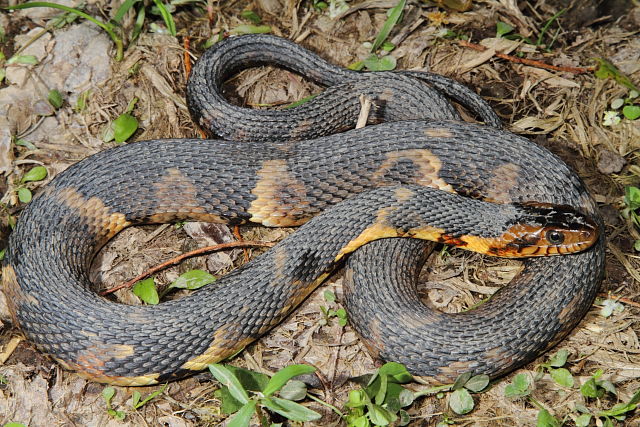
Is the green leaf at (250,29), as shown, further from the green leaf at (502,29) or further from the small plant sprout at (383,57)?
the green leaf at (502,29)

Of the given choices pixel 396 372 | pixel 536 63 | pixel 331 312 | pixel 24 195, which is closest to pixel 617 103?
pixel 536 63

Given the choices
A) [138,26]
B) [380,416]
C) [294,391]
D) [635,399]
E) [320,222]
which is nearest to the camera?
[380,416]

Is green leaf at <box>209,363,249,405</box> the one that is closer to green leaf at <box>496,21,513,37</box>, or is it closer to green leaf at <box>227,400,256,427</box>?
green leaf at <box>227,400,256,427</box>

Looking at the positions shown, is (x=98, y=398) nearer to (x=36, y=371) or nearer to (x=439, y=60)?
(x=36, y=371)

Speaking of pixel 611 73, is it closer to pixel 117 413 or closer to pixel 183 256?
pixel 183 256

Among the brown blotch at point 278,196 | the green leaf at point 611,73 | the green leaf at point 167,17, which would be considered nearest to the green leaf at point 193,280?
the brown blotch at point 278,196

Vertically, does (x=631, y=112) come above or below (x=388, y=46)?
below
